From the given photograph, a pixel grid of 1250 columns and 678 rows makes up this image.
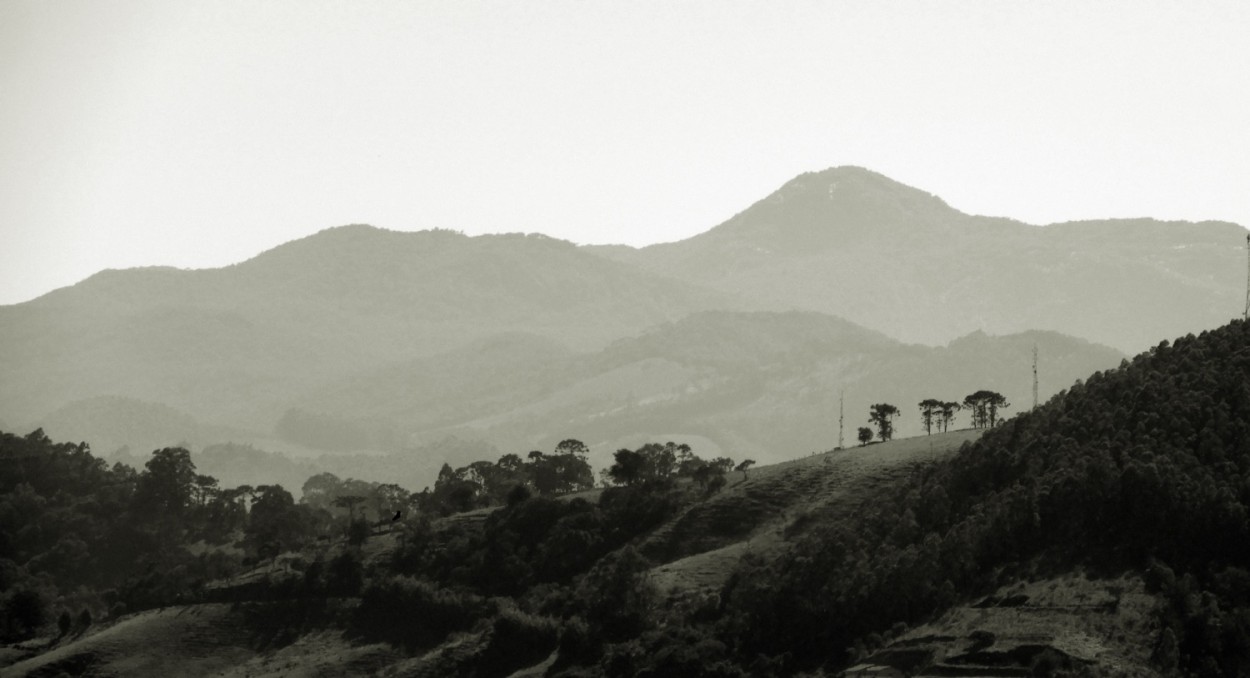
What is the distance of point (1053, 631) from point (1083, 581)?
11.5 meters

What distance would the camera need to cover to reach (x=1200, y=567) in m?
199

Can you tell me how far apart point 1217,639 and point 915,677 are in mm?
31698

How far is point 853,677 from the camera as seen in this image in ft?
653

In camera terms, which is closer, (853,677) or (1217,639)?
(1217,639)

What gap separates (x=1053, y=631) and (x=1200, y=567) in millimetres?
20886

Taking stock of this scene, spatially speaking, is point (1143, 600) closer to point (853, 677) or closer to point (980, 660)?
point (980, 660)

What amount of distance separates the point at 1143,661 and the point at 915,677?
78.9 feet

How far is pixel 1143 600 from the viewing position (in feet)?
633

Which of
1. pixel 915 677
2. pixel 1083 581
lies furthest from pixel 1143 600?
pixel 915 677

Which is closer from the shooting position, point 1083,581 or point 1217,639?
point 1217,639

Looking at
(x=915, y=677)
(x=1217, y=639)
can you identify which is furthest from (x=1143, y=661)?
(x=915, y=677)

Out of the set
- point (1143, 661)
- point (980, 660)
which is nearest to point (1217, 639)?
point (1143, 661)

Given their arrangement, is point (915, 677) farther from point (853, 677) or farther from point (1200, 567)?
point (1200, 567)

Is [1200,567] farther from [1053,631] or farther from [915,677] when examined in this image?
[915,677]
